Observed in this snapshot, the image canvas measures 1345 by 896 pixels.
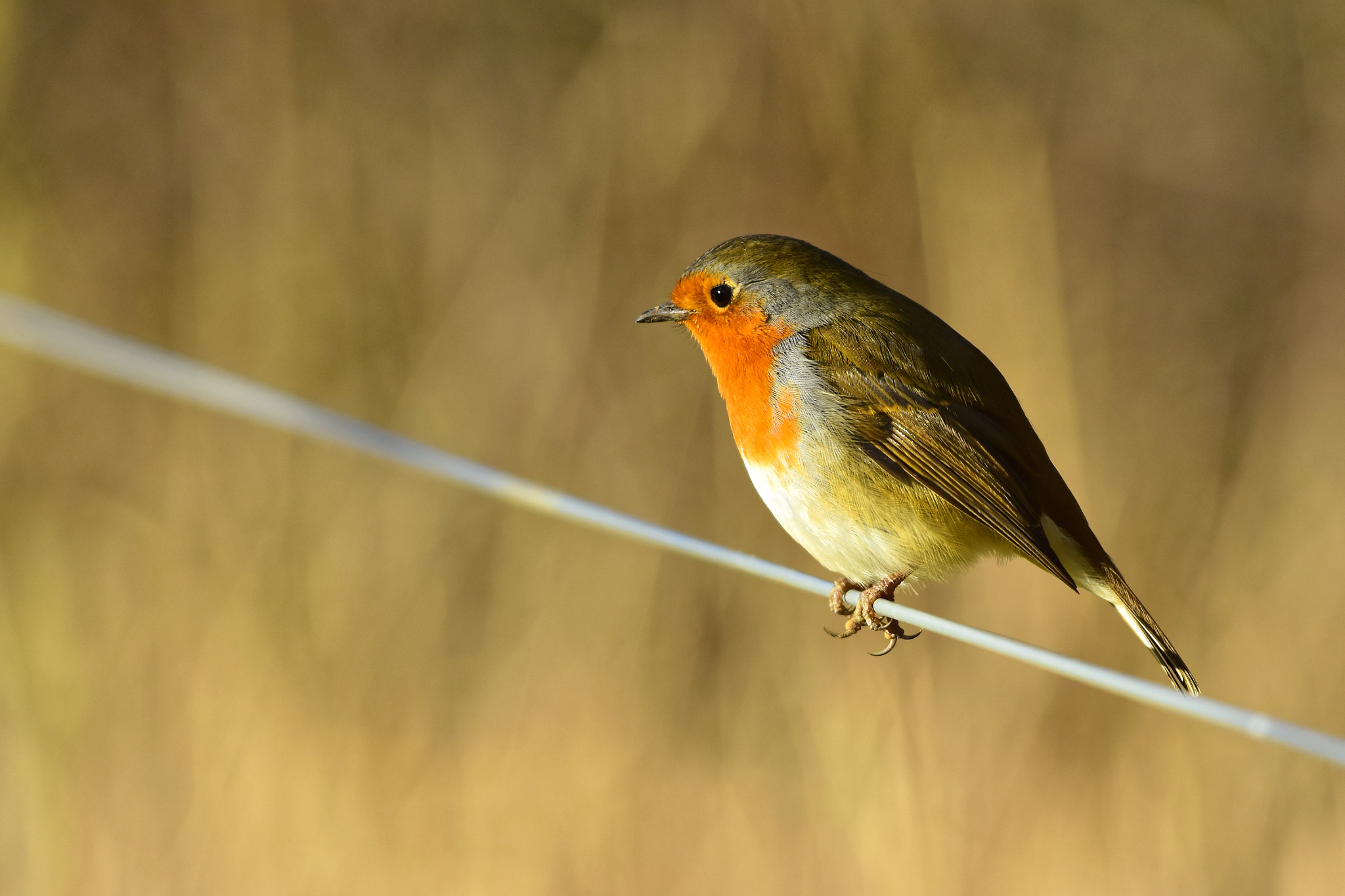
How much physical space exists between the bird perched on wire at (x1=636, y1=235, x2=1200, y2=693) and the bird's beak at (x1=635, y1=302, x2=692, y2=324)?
143mm

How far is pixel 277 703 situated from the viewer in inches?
171

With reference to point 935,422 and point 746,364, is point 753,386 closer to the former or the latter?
point 746,364

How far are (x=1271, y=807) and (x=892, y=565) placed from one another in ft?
7.25

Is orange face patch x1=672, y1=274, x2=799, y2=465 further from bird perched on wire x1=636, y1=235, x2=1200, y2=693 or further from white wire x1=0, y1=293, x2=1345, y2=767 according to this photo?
white wire x1=0, y1=293, x2=1345, y2=767

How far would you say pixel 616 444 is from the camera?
5.04 meters

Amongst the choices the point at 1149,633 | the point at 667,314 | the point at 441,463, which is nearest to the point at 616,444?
the point at 667,314

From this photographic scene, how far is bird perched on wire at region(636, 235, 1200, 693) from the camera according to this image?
102 inches

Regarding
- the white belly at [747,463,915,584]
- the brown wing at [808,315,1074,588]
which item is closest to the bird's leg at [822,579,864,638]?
the white belly at [747,463,915,584]

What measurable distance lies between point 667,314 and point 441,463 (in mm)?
1235

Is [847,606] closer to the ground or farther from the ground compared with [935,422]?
closer to the ground

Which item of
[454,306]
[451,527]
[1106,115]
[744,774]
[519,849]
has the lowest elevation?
[519,849]

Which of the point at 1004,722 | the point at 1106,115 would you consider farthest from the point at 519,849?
the point at 1106,115

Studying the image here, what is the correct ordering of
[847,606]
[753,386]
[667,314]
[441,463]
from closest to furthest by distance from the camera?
[441,463] < [753,386] < [847,606] < [667,314]

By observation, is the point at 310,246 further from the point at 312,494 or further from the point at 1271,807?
the point at 1271,807
